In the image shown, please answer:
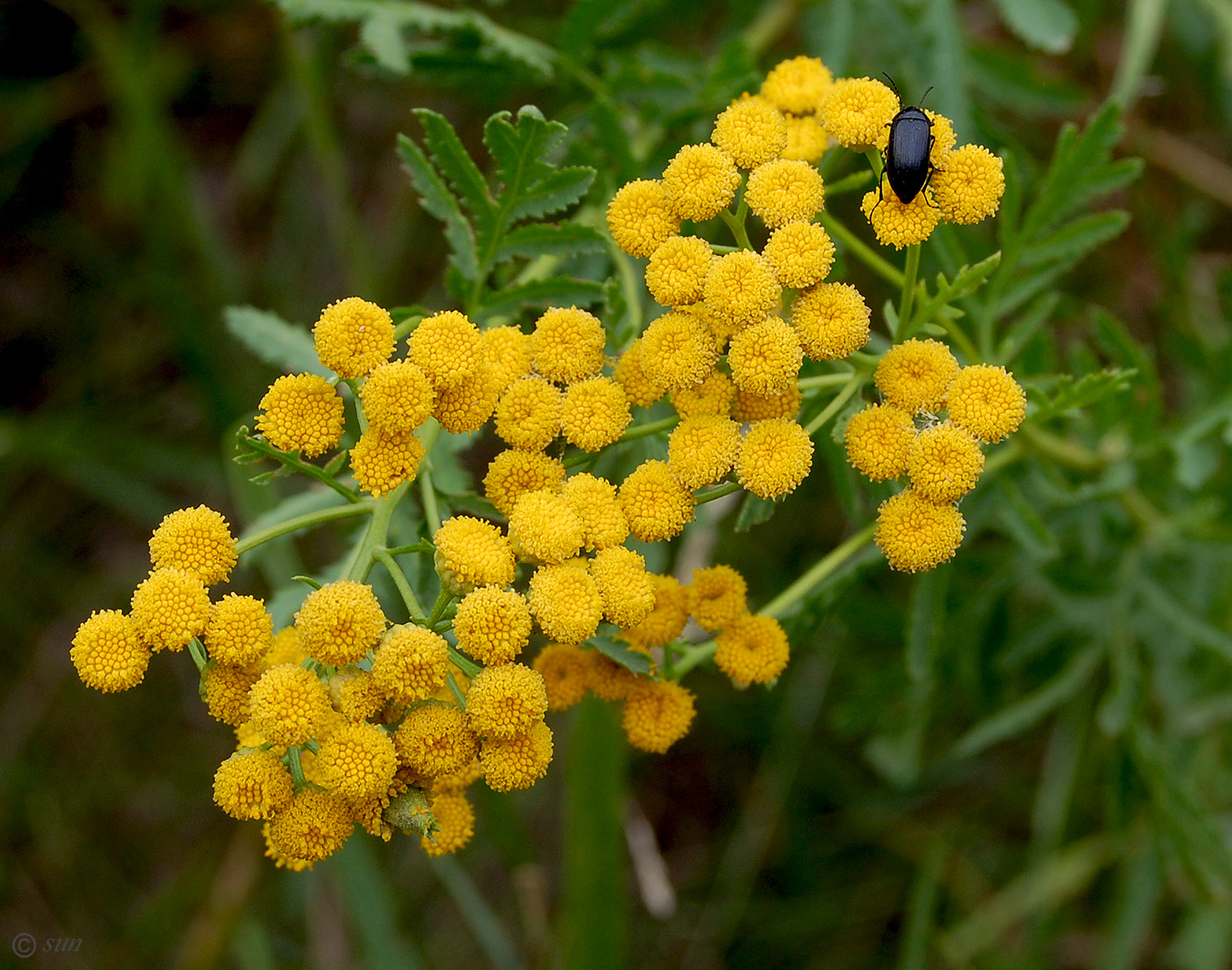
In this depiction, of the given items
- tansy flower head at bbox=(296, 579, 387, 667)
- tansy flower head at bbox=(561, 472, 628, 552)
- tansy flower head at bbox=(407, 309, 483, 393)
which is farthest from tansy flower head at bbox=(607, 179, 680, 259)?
tansy flower head at bbox=(296, 579, 387, 667)

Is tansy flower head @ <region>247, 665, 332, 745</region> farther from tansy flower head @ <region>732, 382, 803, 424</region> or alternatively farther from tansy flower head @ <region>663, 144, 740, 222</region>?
tansy flower head @ <region>663, 144, 740, 222</region>

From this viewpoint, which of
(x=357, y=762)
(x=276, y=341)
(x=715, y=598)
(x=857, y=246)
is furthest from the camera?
(x=276, y=341)

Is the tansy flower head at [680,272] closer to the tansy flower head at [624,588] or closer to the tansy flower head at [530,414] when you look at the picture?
the tansy flower head at [530,414]

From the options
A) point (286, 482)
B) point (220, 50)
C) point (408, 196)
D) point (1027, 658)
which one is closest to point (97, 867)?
point (286, 482)

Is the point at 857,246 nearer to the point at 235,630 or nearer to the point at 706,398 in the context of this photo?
the point at 706,398

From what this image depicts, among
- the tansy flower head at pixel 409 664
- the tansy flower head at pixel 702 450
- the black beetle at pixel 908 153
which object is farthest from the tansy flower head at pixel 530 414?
the black beetle at pixel 908 153

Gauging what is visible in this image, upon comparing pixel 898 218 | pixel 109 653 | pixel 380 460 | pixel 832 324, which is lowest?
pixel 109 653

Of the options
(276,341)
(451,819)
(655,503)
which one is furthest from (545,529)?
(276,341)
